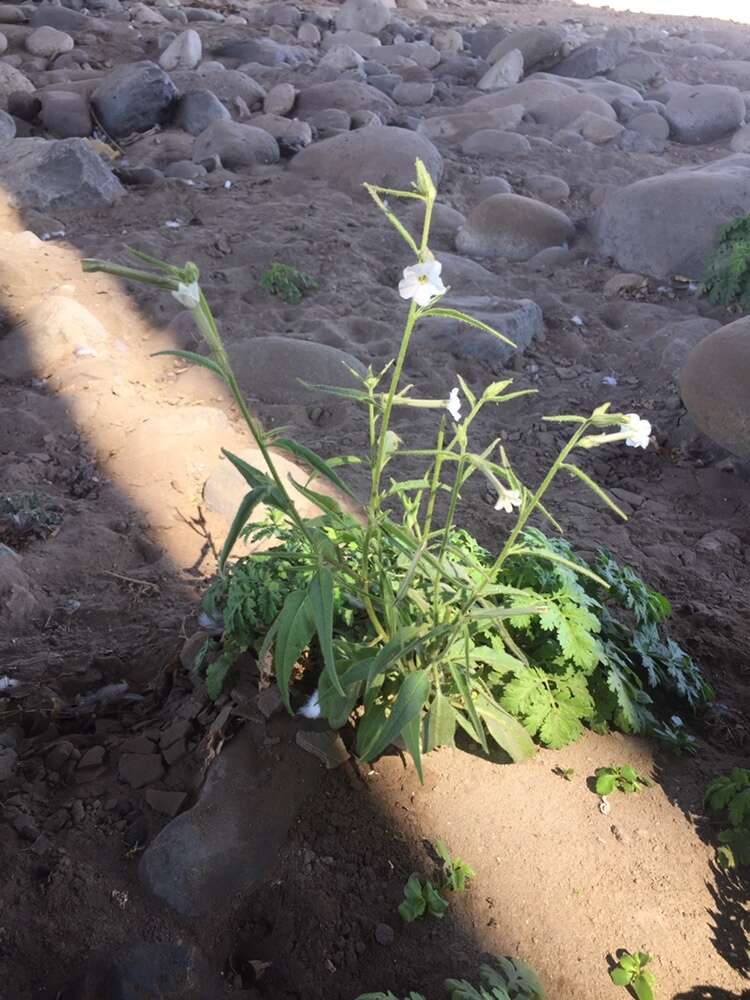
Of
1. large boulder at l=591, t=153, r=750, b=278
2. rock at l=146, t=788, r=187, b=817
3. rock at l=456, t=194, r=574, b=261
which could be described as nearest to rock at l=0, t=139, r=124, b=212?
rock at l=456, t=194, r=574, b=261

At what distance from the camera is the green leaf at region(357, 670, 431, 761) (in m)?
1.76

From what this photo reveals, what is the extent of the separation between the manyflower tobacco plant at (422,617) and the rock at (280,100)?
7.44 m

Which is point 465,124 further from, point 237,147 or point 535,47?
point 535,47

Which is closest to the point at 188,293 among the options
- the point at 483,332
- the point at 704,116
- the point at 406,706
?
the point at 406,706

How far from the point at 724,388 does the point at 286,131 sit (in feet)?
17.4

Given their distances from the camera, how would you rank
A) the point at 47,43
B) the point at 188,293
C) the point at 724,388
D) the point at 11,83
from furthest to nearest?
the point at 47,43, the point at 11,83, the point at 724,388, the point at 188,293

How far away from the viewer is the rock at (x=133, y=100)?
8039 millimetres

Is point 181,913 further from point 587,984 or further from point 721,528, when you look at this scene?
point 721,528

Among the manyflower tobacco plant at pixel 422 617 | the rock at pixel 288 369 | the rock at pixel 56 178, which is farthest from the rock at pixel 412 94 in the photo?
the manyflower tobacco plant at pixel 422 617

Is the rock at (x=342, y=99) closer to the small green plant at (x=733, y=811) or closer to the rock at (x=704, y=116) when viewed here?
the rock at (x=704, y=116)

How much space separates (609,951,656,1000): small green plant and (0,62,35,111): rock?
844cm

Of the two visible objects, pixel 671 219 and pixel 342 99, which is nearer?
pixel 671 219

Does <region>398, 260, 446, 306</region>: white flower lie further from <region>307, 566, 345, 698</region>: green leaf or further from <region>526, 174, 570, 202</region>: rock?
<region>526, 174, 570, 202</region>: rock

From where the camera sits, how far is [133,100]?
8.05 meters
